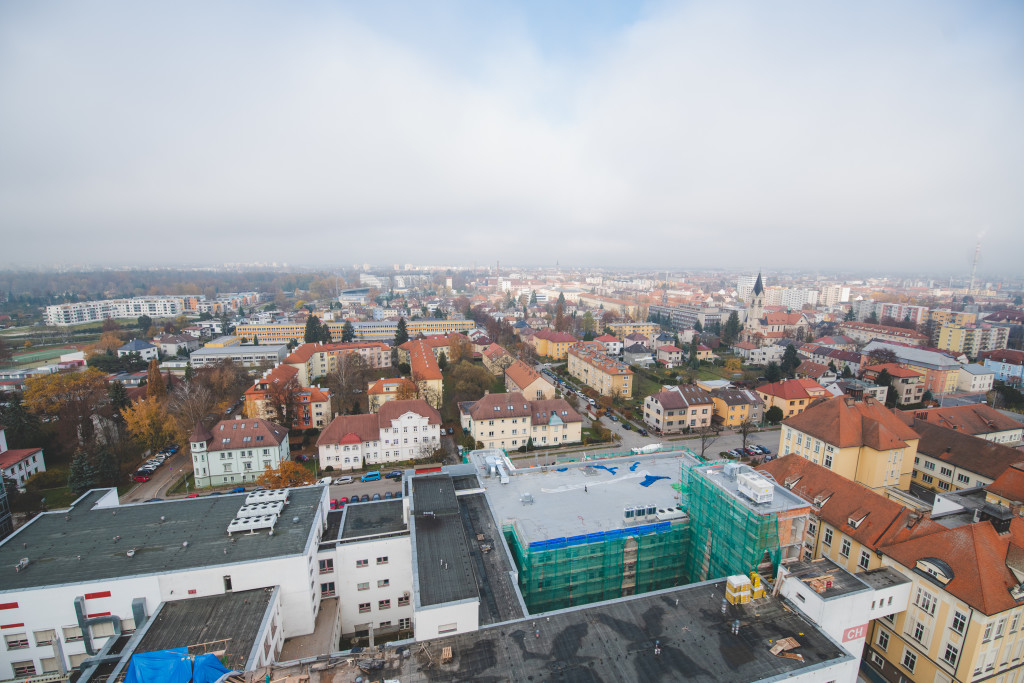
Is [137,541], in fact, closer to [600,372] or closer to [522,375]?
[522,375]

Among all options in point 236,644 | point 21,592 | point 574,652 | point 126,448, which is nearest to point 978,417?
point 574,652

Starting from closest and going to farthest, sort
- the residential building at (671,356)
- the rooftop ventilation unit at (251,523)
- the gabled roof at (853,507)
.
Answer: the gabled roof at (853,507) < the rooftop ventilation unit at (251,523) < the residential building at (671,356)

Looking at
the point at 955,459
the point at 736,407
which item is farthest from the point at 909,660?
the point at 736,407

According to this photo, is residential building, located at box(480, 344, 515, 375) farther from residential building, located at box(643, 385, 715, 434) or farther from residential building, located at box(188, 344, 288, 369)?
residential building, located at box(188, 344, 288, 369)

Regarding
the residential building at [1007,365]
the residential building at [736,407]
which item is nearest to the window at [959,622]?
the residential building at [736,407]

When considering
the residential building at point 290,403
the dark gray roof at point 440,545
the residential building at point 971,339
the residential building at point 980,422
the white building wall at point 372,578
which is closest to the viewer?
the dark gray roof at point 440,545

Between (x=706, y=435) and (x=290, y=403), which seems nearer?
(x=290, y=403)

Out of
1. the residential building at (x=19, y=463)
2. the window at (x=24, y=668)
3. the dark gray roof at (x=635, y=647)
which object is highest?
the dark gray roof at (x=635, y=647)

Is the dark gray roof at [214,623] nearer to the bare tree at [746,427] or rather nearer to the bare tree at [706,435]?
the bare tree at [706,435]
